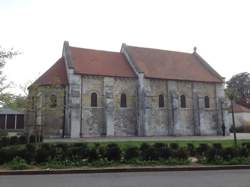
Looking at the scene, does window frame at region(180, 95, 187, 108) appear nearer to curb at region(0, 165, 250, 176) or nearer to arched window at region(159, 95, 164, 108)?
arched window at region(159, 95, 164, 108)

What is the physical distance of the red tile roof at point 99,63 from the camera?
2980cm

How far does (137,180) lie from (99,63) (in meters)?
24.6

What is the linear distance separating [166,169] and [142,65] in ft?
76.7

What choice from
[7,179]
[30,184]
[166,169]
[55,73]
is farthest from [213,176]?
[55,73]

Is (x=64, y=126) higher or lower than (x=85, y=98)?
lower

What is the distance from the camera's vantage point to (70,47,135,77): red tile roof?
29797mm

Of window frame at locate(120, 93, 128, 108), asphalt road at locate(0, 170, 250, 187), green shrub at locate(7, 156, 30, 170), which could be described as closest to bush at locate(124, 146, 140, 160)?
asphalt road at locate(0, 170, 250, 187)

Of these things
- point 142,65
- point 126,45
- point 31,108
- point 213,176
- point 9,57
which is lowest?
point 213,176

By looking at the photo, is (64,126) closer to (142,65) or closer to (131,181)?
(142,65)

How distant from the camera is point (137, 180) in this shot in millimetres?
8102

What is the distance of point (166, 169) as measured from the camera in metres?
10.0

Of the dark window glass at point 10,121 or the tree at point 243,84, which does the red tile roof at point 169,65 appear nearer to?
the dark window glass at point 10,121

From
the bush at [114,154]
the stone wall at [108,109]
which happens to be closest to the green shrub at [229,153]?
the bush at [114,154]

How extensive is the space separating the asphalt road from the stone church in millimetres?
18183
